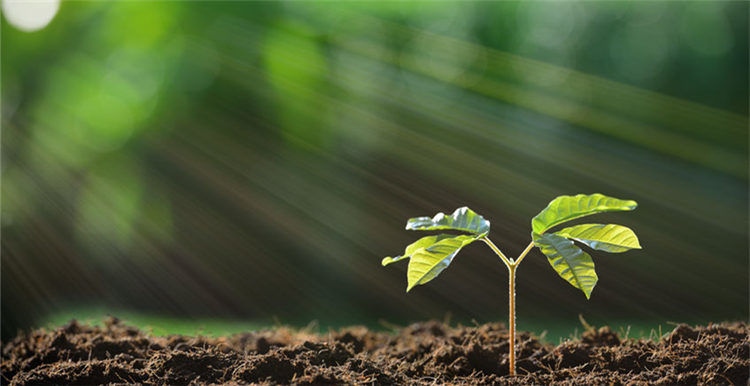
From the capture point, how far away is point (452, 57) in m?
3.64

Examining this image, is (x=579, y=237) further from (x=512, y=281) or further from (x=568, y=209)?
(x=512, y=281)

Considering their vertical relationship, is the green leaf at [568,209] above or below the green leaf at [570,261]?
above

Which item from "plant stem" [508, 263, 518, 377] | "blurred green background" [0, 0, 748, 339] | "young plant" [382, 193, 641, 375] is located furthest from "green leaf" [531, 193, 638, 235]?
"blurred green background" [0, 0, 748, 339]

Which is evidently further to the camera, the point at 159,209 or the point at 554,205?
the point at 159,209

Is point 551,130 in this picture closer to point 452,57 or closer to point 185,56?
point 452,57

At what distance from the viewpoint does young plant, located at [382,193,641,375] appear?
1.19m

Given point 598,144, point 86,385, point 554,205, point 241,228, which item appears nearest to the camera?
point 554,205

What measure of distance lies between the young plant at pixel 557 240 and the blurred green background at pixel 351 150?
2.06 m

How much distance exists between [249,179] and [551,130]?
2185 millimetres

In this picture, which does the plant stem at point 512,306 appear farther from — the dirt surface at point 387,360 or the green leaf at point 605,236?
the green leaf at point 605,236

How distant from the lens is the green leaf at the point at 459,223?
1.26m

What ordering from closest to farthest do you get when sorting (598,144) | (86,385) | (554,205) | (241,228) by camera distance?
(554,205) < (86,385) < (598,144) < (241,228)

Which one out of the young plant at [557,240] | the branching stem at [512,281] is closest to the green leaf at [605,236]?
the young plant at [557,240]

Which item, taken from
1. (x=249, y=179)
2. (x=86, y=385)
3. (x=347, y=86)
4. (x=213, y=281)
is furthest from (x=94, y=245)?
(x=86, y=385)
